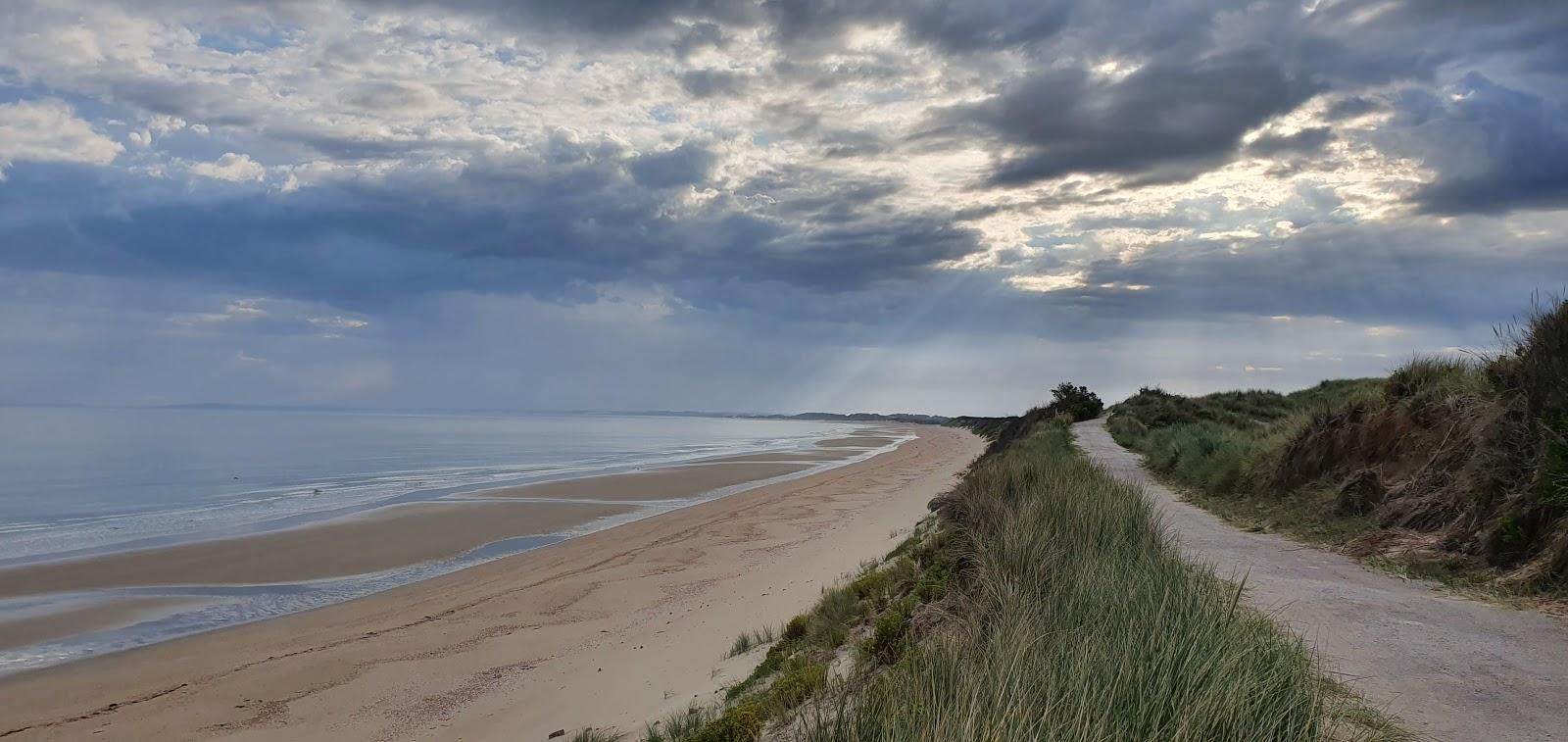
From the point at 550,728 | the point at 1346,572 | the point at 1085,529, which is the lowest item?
the point at 550,728

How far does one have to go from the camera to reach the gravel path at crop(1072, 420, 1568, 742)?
185 inches

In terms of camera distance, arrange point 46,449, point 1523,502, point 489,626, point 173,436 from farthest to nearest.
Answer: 1. point 173,436
2. point 46,449
3. point 489,626
4. point 1523,502

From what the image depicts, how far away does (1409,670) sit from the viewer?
543cm

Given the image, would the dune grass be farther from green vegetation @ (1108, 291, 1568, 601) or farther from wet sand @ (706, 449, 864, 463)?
wet sand @ (706, 449, 864, 463)

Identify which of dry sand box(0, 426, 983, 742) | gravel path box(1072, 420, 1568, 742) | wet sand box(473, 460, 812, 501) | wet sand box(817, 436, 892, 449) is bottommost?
dry sand box(0, 426, 983, 742)

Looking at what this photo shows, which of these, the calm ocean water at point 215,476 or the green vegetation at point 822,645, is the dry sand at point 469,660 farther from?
the calm ocean water at point 215,476

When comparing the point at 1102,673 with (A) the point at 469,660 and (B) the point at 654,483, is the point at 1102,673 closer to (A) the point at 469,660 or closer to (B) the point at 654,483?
(A) the point at 469,660

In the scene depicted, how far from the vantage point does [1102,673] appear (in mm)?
3971

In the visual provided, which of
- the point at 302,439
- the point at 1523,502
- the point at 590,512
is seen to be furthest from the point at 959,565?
the point at 302,439

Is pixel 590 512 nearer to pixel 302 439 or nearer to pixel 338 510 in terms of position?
pixel 338 510

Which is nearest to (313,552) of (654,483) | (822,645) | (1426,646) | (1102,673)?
(822,645)

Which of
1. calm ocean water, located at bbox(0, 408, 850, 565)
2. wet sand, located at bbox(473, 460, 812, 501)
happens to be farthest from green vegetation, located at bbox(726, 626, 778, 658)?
wet sand, located at bbox(473, 460, 812, 501)

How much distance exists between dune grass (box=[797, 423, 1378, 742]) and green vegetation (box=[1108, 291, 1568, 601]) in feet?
14.3

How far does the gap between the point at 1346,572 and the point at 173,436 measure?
253ft
